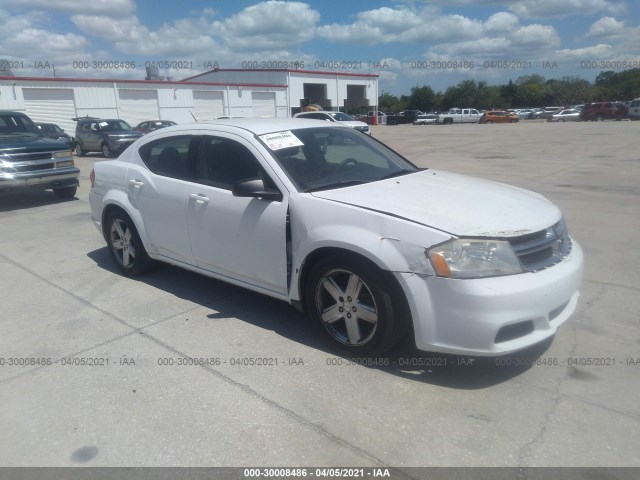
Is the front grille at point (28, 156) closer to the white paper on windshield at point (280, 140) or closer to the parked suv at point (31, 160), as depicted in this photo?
the parked suv at point (31, 160)

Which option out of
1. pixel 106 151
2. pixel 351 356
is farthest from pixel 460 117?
pixel 351 356

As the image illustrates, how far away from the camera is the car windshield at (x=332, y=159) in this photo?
412 centimetres

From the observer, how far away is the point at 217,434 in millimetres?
2963

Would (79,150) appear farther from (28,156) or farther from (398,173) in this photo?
(398,173)

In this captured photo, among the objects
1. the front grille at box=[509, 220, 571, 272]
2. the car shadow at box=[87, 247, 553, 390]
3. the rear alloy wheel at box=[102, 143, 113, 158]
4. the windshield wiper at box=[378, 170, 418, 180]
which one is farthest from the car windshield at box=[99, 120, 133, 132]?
the front grille at box=[509, 220, 571, 272]

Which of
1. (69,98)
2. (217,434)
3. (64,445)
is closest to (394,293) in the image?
(217,434)

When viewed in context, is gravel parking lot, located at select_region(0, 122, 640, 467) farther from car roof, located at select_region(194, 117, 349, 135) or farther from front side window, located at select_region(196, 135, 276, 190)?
car roof, located at select_region(194, 117, 349, 135)

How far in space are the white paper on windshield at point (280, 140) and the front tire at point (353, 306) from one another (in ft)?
3.70

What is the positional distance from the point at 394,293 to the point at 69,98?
34857 millimetres

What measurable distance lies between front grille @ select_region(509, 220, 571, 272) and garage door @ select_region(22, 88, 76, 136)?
33.6 metres

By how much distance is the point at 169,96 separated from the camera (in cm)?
3875

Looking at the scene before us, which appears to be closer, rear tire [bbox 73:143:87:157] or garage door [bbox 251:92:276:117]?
rear tire [bbox 73:143:87:157]

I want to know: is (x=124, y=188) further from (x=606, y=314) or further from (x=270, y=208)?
(x=606, y=314)

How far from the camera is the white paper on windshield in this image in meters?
4.27
